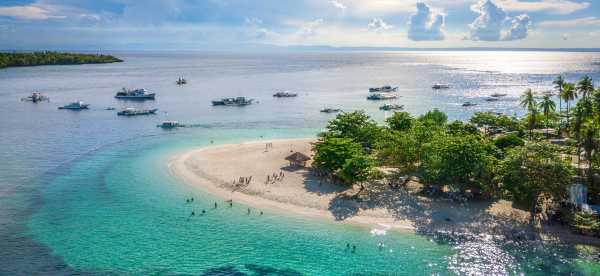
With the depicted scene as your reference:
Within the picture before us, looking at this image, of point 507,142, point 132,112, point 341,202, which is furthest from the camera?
point 132,112

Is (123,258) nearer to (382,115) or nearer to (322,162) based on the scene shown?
(322,162)

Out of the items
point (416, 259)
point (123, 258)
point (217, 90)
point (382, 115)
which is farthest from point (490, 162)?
point (217, 90)

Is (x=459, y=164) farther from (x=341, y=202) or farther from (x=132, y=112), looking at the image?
(x=132, y=112)

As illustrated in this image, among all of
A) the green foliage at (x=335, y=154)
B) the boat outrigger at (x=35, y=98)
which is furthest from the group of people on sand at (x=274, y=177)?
the boat outrigger at (x=35, y=98)

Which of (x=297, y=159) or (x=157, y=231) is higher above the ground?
(x=297, y=159)

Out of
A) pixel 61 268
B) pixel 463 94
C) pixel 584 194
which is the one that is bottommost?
pixel 61 268

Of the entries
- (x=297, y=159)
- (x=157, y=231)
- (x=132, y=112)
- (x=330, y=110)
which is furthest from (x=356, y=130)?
(x=132, y=112)

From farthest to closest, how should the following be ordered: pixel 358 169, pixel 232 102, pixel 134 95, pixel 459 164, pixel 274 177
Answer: pixel 134 95
pixel 232 102
pixel 274 177
pixel 358 169
pixel 459 164

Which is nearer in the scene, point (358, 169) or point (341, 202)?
point (341, 202)
